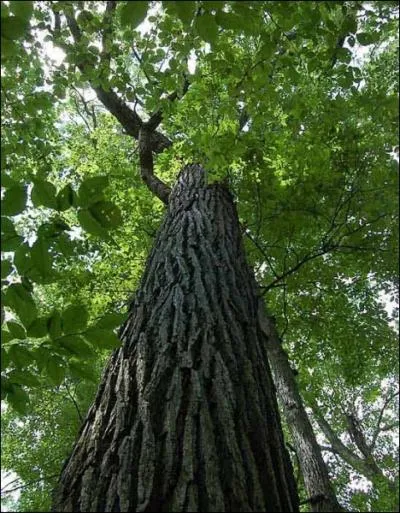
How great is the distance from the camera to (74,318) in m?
1.56

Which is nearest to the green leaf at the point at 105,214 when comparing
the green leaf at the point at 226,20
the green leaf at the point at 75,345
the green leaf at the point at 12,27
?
the green leaf at the point at 75,345

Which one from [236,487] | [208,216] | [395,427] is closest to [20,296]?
[236,487]

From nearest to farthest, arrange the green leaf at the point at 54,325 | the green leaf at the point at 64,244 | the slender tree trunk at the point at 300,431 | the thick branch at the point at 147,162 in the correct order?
the green leaf at the point at 54,325
the green leaf at the point at 64,244
the slender tree trunk at the point at 300,431
the thick branch at the point at 147,162

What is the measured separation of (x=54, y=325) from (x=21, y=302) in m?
0.16

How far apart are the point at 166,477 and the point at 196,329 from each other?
94cm

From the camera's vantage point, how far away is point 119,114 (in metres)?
7.67

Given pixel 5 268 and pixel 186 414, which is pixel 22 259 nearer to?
pixel 5 268

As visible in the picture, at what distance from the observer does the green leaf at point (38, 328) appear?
1.54m

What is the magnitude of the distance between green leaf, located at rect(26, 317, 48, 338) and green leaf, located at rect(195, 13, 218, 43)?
1.33m

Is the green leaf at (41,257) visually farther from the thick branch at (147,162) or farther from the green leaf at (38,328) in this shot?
the thick branch at (147,162)

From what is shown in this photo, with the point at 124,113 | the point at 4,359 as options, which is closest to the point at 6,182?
the point at 4,359

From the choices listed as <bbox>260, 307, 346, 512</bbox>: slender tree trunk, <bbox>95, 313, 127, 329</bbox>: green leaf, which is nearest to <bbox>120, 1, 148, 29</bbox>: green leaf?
<bbox>95, 313, 127, 329</bbox>: green leaf

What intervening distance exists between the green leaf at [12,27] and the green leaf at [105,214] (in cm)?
65

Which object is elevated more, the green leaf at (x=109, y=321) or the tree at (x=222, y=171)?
the tree at (x=222, y=171)
